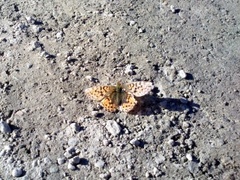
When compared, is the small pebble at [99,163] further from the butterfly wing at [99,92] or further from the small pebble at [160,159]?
the butterfly wing at [99,92]

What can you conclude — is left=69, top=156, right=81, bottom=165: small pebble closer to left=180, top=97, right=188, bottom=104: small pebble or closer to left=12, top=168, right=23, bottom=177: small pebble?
left=12, top=168, right=23, bottom=177: small pebble

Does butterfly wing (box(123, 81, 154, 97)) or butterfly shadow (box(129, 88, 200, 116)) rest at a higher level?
butterfly wing (box(123, 81, 154, 97))

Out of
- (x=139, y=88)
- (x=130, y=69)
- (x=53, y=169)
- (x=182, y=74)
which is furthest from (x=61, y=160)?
(x=182, y=74)

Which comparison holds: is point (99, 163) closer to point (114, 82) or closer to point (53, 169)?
point (53, 169)

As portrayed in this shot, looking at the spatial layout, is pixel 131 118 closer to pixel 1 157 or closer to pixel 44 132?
pixel 44 132

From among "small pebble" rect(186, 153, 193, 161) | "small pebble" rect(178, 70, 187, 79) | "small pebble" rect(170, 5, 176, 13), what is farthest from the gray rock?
"small pebble" rect(170, 5, 176, 13)

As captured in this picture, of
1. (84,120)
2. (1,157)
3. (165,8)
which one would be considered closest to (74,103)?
(84,120)
